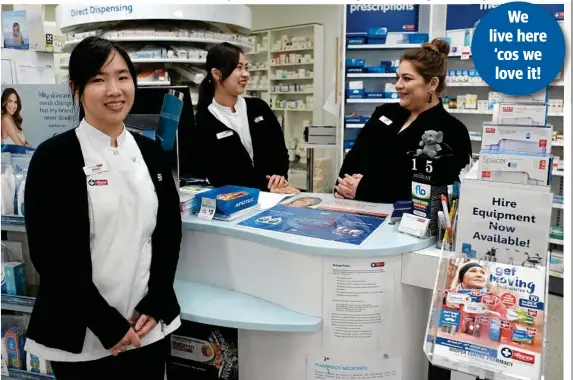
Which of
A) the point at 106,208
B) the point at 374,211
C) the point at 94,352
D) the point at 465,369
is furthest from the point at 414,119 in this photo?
the point at 94,352

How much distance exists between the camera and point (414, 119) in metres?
2.70

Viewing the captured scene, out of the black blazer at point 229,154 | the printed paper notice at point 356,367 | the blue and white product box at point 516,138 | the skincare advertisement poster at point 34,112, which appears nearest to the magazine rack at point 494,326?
the blue and white product box at point 516,138

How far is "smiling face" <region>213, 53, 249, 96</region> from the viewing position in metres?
3.24

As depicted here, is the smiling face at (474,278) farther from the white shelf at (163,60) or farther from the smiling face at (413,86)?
the white shelf at (163,60)

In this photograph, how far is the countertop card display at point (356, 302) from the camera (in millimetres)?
1984

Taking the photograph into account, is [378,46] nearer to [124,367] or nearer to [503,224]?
[503,224]

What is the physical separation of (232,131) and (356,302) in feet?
5.23

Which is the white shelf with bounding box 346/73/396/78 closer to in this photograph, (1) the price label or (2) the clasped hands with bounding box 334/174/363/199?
(2) the clasped hands with bounding box 334/174/363/199

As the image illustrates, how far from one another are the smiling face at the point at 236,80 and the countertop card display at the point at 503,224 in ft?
6.38

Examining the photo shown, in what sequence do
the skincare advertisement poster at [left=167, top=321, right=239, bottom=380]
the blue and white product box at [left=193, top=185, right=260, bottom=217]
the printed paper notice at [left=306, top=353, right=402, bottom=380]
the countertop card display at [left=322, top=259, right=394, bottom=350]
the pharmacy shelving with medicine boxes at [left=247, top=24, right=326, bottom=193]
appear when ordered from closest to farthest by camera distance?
the countertop card display at [left=322, top=259, right=394, bottom=350]
the printed paper notice at [left=306, top=353, right=402, bottom=380]
the blue and white product box at [left=193, top=185, right=260, bottom=217]
the skincare advertisement poster at [left=167, top=321, right=239, bottom=380]
the pharmacy shelving with medicine boxes at [left=247, top=24, right=326, bottom=193]

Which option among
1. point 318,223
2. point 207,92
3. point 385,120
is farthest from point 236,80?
point 318,223

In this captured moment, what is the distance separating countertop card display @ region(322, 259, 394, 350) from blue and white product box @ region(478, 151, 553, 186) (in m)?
0.56

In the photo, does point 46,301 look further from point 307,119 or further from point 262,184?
point 307,119

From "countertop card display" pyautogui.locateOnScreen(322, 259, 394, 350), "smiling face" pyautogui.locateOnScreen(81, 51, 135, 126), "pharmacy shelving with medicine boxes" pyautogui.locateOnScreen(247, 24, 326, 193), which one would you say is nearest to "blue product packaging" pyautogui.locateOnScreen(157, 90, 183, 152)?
"smiling face" pyautogui.locateOnScreen(81, 51, 135, 126)
